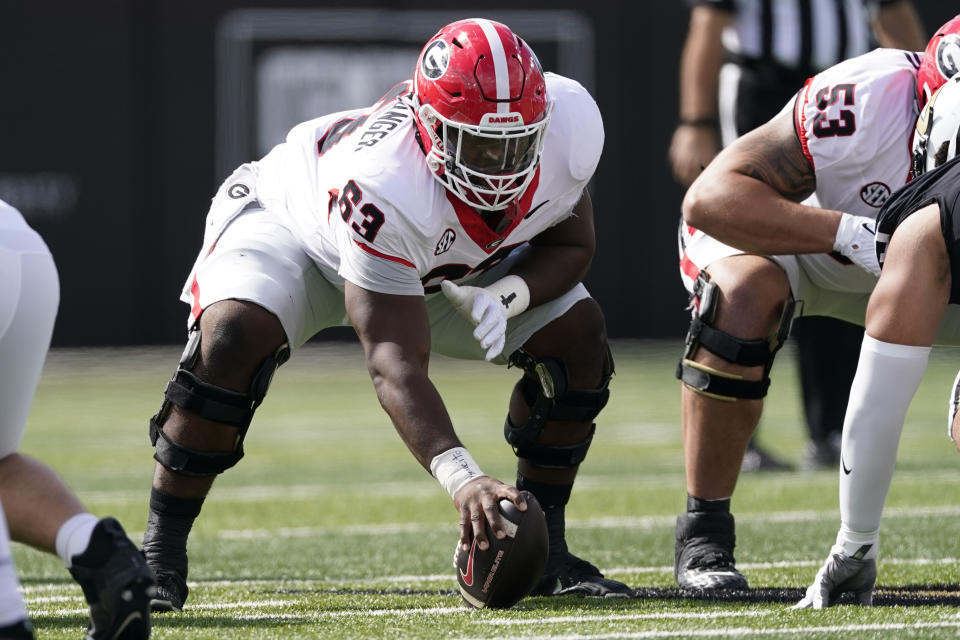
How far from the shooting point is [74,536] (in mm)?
2639

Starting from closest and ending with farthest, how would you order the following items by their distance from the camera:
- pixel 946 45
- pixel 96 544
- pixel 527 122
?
pixel 96 544, pixel 527 122, pixel 946 45

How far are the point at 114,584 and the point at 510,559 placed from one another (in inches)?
32.7

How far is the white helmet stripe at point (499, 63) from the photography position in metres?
3.30

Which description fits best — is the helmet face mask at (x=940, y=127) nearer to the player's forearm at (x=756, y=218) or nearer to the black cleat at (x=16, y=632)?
the player's forearm at (x=756, y=218)

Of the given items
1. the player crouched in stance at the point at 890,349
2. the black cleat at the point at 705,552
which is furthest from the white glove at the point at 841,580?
the black cleat at the point at 705,552

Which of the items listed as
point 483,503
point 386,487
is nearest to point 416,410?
point 483,503

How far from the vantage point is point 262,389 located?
3469 mm

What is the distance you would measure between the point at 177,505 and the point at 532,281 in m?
0.97

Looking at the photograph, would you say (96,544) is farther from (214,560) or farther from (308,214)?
(214,560)

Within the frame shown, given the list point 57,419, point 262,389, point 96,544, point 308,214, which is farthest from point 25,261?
point 57,419

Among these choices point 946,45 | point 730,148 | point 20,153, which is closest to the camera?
point 946,45

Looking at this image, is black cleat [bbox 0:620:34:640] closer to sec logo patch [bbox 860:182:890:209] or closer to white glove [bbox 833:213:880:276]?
white glove [bbox 833:213:880:276]

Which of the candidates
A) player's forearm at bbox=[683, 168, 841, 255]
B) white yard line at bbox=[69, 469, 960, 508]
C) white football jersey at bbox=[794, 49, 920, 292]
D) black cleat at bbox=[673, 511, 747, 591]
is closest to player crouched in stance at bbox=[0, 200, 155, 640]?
black cleat at bbox=[673, 511, 747, 591]

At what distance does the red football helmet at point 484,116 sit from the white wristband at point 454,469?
0.61m
